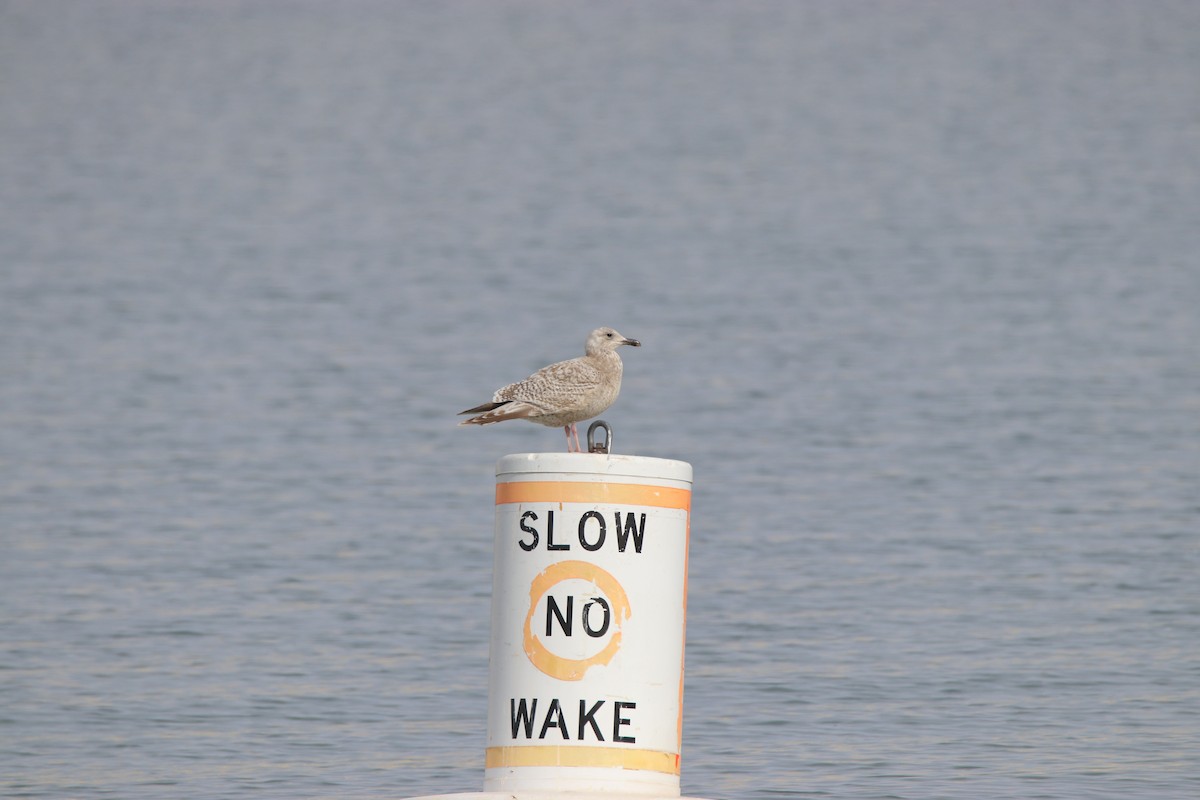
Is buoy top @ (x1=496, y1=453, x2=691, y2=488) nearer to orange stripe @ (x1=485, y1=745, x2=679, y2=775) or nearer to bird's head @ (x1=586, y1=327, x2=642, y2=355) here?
orange stripe @ (x1=485, y1=745, x2=679, y2=775)

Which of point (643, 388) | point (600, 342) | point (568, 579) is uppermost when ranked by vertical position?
point (643, 388)

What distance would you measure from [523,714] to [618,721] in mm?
457

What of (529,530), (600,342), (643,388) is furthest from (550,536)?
(643,388)

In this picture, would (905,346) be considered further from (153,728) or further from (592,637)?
(592,637)

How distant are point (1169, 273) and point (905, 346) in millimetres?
8500

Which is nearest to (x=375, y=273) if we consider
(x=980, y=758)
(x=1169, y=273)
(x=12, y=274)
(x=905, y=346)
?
(x=12, y=274)

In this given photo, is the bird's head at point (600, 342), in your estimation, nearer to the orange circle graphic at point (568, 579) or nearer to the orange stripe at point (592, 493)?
the orange stripe at point (592, 493)

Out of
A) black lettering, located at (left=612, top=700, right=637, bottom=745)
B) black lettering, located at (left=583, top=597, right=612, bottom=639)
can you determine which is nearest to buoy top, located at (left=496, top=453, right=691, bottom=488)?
black lettering, located at (left=583, top=597, right=612, bottom=639)

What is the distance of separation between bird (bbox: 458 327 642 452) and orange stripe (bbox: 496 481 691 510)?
0.93 metres

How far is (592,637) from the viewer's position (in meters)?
9.48

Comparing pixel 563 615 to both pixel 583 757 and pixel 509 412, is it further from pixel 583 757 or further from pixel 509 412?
pixel 509 412

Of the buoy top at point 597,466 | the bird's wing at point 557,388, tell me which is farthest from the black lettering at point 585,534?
the bird's wing at point 557,388

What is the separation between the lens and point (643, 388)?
123ft

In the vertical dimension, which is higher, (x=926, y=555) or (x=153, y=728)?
(x=926, y=555)
